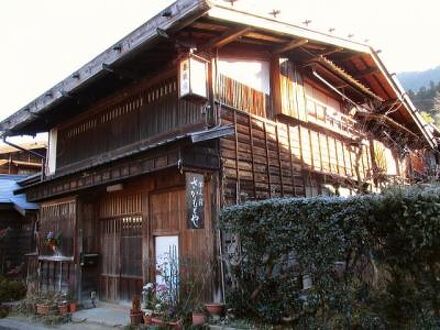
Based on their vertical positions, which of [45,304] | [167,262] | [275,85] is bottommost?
[45,304]

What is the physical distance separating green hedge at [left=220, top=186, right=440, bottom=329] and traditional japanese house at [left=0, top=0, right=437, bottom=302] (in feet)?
4.45

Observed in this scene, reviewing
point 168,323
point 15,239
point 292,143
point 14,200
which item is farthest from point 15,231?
point 292,143

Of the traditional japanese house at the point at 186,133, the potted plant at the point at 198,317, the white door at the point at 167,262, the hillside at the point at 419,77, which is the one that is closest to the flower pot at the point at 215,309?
the potted plant at the point at 198,317

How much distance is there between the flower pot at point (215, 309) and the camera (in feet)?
25.1

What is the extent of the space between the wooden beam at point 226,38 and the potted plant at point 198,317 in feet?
17.9

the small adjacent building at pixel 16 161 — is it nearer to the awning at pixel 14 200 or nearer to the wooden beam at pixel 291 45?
the awning at pixel 14 200

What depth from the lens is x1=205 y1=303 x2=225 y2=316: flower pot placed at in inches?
301

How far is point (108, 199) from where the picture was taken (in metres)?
12.1

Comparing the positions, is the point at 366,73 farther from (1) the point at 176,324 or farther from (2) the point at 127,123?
(1) the point at 176,324

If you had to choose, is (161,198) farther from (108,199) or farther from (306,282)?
(306,282)

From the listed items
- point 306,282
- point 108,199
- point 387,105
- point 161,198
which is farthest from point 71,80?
point 387,105

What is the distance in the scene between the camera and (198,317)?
293 inches

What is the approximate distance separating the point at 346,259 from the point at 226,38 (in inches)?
207

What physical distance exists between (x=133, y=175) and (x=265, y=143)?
3.29 metres
